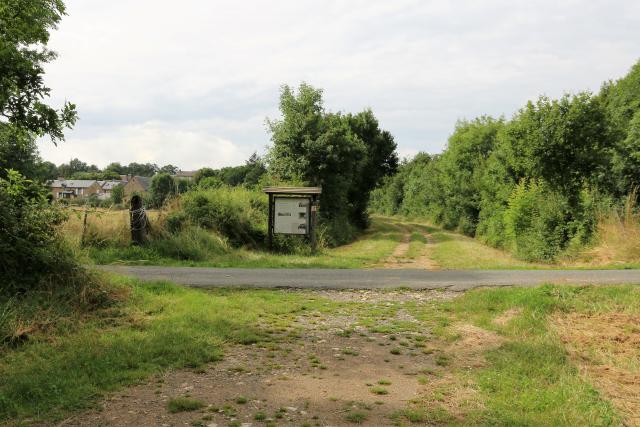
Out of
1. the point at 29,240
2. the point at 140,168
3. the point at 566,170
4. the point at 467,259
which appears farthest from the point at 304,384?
the point at 140,168

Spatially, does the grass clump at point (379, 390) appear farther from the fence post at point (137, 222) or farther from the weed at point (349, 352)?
the fence post at point (137, 222)

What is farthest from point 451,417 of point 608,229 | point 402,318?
point 608,229

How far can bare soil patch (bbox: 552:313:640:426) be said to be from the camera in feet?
16.0

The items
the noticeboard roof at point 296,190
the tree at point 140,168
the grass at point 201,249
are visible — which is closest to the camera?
the grass at point 201,249

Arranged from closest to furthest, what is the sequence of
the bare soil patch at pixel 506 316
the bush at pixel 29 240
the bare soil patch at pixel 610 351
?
the bare soil patch at pixel 610 351 < the bush at pixel 29 240 < the bare soil patch at pixel 506 316

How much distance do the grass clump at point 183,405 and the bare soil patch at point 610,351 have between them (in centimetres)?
380

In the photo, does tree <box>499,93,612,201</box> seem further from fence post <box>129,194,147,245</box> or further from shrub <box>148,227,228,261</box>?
fence post <box>129,194,147,245</box>

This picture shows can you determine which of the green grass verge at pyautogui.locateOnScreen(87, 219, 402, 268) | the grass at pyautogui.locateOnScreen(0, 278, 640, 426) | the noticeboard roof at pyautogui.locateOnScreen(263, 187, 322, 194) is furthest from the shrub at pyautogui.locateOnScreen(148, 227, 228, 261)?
the grass at pyautogui.locateOnScreen(0, 278, 640, 426)

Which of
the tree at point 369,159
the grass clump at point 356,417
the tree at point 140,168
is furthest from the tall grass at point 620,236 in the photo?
the tree at point 140,168

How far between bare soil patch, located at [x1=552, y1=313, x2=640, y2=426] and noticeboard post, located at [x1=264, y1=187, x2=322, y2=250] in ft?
35.2

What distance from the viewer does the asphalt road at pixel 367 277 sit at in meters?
10.3

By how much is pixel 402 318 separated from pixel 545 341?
220cm

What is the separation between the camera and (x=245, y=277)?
36.0 ft

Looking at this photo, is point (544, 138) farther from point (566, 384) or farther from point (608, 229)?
point (566, 384)
